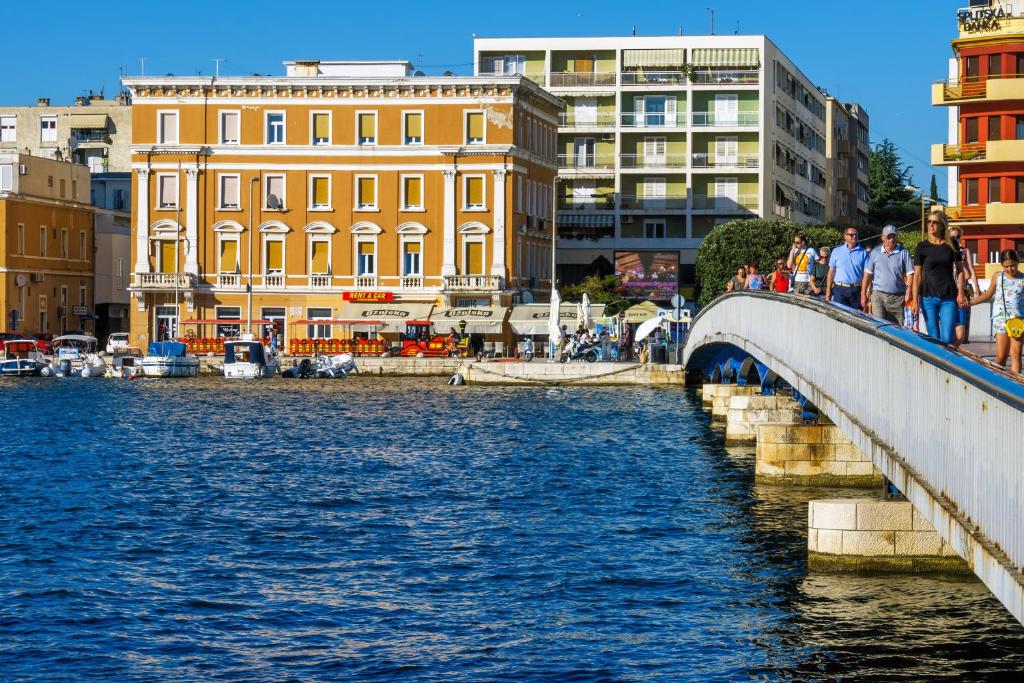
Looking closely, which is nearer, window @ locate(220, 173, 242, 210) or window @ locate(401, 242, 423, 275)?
window @ locate(401, 242, 423, 275)

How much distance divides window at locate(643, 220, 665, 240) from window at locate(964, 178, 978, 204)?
4312cm

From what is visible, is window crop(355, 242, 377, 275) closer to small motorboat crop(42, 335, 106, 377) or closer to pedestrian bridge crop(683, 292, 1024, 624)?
small motorboat crop(42, 335, 106, 377)

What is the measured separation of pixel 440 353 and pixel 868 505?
67615 millimetres

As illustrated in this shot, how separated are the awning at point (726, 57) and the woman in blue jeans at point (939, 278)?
9924 centimetres

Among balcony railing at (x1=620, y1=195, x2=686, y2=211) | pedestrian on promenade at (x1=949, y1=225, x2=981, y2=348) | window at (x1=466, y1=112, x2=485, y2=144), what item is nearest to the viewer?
pedestrian on promenade at (x1=949, y1=225, x2=981, y2=348)

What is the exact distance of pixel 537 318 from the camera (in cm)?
9100

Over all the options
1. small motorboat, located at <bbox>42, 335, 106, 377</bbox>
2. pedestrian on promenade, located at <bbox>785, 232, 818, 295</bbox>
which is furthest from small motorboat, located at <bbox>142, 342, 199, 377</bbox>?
pedestrian on promenade, located at <bbox>785, 232, 818, 295</bbox>

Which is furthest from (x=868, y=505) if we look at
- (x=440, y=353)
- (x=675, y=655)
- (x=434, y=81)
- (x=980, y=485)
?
(x=434, y=81)

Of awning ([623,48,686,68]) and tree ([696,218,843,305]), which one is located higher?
awning ([623,48,686,68])

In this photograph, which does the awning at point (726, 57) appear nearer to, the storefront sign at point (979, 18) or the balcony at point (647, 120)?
the balcony at point (647, 120)

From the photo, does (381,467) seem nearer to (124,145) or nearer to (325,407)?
(325,407)

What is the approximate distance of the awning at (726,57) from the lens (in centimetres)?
11906

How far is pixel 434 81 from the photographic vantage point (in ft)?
311

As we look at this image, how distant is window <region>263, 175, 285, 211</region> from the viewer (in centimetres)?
9706
